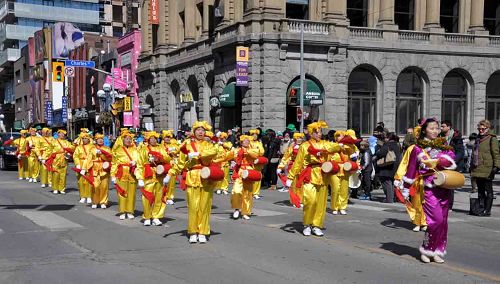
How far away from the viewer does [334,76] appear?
30062 mm

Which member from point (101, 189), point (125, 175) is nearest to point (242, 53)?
point (101, 189)

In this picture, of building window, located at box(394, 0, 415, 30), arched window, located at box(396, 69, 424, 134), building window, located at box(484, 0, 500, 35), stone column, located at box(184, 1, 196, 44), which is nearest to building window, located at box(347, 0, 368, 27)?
building window, located at box(394, 0, 415, 30)

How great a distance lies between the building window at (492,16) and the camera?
117ft

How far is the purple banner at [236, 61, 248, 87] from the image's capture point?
28.4 m

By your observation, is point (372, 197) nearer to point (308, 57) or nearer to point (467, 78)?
point (308, 57)

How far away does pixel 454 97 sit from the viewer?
110 feet

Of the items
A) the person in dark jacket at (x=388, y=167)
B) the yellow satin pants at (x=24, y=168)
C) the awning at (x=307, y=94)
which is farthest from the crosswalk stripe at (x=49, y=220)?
the awning at (x=307, y=94)

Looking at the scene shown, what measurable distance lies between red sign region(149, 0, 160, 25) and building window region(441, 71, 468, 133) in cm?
1967

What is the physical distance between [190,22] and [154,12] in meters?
4.33

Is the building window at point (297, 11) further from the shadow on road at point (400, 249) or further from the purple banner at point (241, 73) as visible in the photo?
the shadow on road at point (400, 249)

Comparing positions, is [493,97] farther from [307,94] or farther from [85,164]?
[85,164]

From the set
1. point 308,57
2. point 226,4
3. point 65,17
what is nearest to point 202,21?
point 226,4

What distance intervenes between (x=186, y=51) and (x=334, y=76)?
37.6 feet

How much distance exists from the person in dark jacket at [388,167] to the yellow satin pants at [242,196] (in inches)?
152
